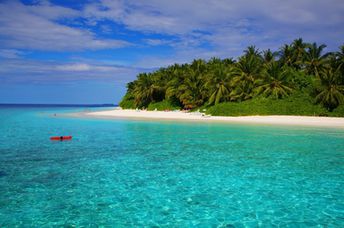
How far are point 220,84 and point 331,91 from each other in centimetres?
1657

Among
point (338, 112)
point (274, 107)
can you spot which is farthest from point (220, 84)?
point (338, 112)

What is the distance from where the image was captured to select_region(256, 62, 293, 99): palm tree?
4519cm

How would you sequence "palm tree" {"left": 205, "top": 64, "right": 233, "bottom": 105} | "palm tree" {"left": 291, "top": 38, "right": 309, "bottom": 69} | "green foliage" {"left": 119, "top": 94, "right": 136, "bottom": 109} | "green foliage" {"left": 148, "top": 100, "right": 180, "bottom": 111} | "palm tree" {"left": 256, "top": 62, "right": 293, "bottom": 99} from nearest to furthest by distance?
"palm tree" {"left": 256, "top": 62, "right": 293, "bottom": 99} → "palm tree" {"left": 205, "top": 64, "right": 233, "bottom": 105} → "palm tree" {"left": 291, "top": 38, "right": 309, "bottom": 69} → "green foliage" {"left": 148, "top": 100, "right": 180, "bottom": 111} → "green foliage" {"left": 119, "top": 94, "right": 136, "bottom": 109}

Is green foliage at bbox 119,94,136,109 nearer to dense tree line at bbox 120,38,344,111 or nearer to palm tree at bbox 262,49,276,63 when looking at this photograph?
dense tree line at bbox 120,38,344,111

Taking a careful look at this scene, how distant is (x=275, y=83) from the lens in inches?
1802

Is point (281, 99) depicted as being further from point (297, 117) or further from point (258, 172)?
point (258, 172)

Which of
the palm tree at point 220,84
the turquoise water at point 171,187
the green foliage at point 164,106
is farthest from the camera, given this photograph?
the green foliage at point 164,106

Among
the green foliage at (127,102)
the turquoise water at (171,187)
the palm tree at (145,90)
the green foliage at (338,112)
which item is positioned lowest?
the turquoise water at (171,187)

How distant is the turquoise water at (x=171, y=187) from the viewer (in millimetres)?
7477

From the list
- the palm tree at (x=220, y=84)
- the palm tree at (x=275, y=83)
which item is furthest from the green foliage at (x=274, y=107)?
the palm tree at (x=220, y=84)

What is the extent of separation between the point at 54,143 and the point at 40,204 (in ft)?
41.6

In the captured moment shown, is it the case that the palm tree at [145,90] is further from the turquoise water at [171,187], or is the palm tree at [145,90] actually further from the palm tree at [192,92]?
the turquoise water at [171,187]

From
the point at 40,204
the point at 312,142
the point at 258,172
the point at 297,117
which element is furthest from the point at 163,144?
the point at 297,117

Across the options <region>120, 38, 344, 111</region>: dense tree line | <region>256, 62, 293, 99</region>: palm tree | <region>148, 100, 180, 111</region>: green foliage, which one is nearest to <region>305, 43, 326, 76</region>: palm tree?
<region>120, 38, 344, 111</region>: dense tree line
